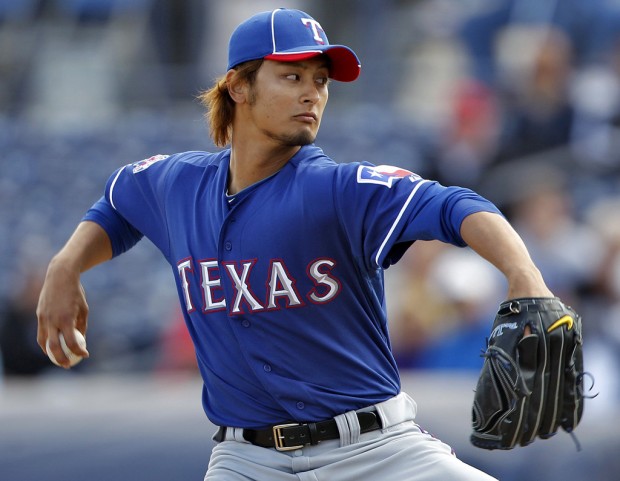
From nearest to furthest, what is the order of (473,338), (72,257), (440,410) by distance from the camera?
(72,257) < (440,410) < (473,338)

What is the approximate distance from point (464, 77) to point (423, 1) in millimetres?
2203

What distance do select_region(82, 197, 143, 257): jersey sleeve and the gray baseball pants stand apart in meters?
0.96

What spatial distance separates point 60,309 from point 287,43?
112 centimetres

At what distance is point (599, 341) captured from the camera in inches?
253

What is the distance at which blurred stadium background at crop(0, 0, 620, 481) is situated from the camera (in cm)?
543

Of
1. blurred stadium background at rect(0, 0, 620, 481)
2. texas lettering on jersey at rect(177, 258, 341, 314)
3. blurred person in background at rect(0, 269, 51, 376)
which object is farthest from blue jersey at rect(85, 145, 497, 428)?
blurred person in background at rect(0, 269, 51, 376)

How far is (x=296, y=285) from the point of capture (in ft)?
11.0

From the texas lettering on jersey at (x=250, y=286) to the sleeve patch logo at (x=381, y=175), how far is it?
264mm

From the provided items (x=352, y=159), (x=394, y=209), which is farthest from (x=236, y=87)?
(x=352, y=159)

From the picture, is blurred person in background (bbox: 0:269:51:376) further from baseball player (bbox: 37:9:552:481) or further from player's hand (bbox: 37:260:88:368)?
baseball player (bbox: 37:9:552:481)

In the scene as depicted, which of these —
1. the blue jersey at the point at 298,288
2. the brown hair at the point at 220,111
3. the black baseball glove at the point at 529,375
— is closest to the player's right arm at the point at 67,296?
the blue jersey at the point at 298,288

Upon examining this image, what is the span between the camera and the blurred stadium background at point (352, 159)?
5.43 m

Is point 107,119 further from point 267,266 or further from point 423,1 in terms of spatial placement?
point 267,266

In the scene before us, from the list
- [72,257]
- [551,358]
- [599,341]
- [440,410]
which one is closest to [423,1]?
[599,341]
